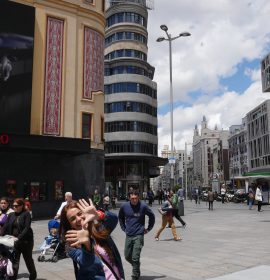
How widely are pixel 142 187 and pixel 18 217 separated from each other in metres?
55.3

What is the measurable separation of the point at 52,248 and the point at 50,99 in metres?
17.4

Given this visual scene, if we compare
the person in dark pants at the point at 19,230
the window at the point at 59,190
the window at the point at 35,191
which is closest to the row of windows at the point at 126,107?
the window at the point at 59,190

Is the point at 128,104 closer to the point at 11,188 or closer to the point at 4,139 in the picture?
the point at 11,188

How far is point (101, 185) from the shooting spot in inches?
1218

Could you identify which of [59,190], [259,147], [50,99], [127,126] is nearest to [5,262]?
[59,190]

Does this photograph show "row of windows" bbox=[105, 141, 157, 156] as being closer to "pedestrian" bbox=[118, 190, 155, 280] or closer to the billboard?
the billboard

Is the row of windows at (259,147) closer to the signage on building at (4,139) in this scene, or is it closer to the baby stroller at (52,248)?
the signage on building at (4,139)

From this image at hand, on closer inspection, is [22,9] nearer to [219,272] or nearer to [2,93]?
[2,93]

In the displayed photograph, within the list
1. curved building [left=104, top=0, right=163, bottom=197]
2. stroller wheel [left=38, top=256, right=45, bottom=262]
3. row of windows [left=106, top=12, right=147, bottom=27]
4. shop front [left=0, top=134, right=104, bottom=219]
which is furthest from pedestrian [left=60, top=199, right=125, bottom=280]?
row of windows [left=106, top=12, right=147, bottom=27]

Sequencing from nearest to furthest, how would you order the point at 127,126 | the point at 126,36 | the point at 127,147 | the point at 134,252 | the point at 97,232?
1. the point at 97,232
2. the point at 134,252
3. the point at 127,147
4. the point at 127,126
5. the point at 126,36

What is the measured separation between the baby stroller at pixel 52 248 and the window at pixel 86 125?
17.6m

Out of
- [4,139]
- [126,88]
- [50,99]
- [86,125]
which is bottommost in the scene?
[4,139]

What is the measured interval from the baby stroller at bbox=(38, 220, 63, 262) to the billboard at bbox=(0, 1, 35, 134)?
14146mm

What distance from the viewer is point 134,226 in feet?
27.8
